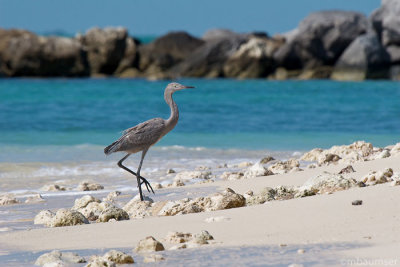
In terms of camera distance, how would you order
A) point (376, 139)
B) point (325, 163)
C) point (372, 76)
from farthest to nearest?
1. point (372, 76)
2. point (376, 139)
3. point (325, 163)

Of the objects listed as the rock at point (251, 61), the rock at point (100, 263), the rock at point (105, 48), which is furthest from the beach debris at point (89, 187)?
the rock at point (105, 48)

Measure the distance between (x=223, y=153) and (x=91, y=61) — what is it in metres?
47.0

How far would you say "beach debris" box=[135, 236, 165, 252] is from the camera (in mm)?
4881

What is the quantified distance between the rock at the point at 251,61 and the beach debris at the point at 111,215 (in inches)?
1822

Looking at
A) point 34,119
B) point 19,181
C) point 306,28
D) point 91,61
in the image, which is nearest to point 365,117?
point 34,119

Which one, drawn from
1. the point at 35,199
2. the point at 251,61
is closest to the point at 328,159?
the point at 35,199

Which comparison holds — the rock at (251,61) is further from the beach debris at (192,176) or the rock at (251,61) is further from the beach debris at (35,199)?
the beach debris at (35,199)

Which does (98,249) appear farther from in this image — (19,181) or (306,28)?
(306,28)

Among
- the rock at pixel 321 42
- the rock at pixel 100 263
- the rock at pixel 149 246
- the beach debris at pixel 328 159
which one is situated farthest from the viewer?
the rock at pixel 321 42

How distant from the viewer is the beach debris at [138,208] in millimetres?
6590

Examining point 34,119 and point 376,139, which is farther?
point 34,119

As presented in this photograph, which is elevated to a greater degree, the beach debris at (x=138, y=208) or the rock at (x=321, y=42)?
the rock at (x=321, y=42)

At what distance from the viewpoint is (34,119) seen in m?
22.6

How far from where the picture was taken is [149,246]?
192 inches
